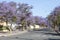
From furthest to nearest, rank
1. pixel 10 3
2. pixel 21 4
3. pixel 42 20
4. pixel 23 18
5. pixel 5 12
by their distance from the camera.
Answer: pixel 42 20
pixel 23 18
pixel 21 4
pixel 10 3
pixel 5 12

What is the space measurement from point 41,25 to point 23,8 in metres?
79.3

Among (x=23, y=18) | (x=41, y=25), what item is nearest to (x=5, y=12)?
(x=23, y=18)

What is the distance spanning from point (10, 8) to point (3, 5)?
74.8 inches

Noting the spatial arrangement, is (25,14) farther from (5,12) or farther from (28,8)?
(5,12)

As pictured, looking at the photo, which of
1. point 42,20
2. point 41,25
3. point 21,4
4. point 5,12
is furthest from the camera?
point 41,25

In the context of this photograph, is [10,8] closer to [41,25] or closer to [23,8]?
[23,8]

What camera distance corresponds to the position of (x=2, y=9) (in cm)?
5494

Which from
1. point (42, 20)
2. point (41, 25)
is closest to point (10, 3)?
point (42, 20)

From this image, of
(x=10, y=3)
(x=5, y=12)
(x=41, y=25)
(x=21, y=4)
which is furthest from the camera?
(x=41, y=25)

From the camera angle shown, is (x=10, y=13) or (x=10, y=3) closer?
(x=10, y=13)

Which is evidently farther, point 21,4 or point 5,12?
point 21,4

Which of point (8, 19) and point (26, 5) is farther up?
point (26, 5)

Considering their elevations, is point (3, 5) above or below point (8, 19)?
above

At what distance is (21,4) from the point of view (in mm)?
72188
